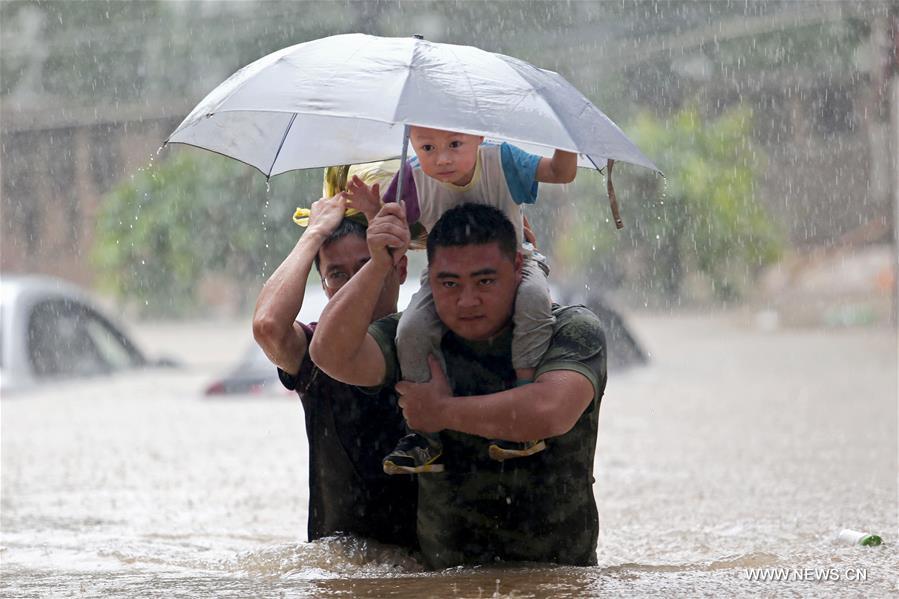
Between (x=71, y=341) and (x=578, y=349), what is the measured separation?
9.07m

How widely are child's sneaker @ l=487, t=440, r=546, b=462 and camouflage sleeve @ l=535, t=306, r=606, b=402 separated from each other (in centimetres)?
19

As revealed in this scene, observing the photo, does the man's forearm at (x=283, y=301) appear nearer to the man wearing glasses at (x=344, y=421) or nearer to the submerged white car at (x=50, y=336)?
the man wearing glasses at (x=344, y=421)

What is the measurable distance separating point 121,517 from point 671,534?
2664mm

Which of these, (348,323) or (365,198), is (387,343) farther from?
(365,198)

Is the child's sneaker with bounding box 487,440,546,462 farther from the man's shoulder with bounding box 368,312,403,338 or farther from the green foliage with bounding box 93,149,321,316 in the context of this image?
the green foliage with bounding box 93,149,321,316

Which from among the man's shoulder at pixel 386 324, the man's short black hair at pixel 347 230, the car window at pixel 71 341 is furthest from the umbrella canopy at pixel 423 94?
the car window at pixel 71 341

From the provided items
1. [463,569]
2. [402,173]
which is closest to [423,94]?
[402,173]

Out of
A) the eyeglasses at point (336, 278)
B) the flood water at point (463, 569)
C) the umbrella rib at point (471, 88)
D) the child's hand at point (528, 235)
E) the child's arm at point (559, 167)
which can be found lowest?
the flood water at point (463, 569)

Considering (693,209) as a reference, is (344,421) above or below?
below

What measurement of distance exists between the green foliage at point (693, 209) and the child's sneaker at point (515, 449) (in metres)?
21.5

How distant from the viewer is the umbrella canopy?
368 cm

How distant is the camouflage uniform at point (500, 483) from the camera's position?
387 cm

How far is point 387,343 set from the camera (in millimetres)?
3895

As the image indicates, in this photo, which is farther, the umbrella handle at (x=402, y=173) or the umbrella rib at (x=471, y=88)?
the umbrella handle at (x=402, y=173)
